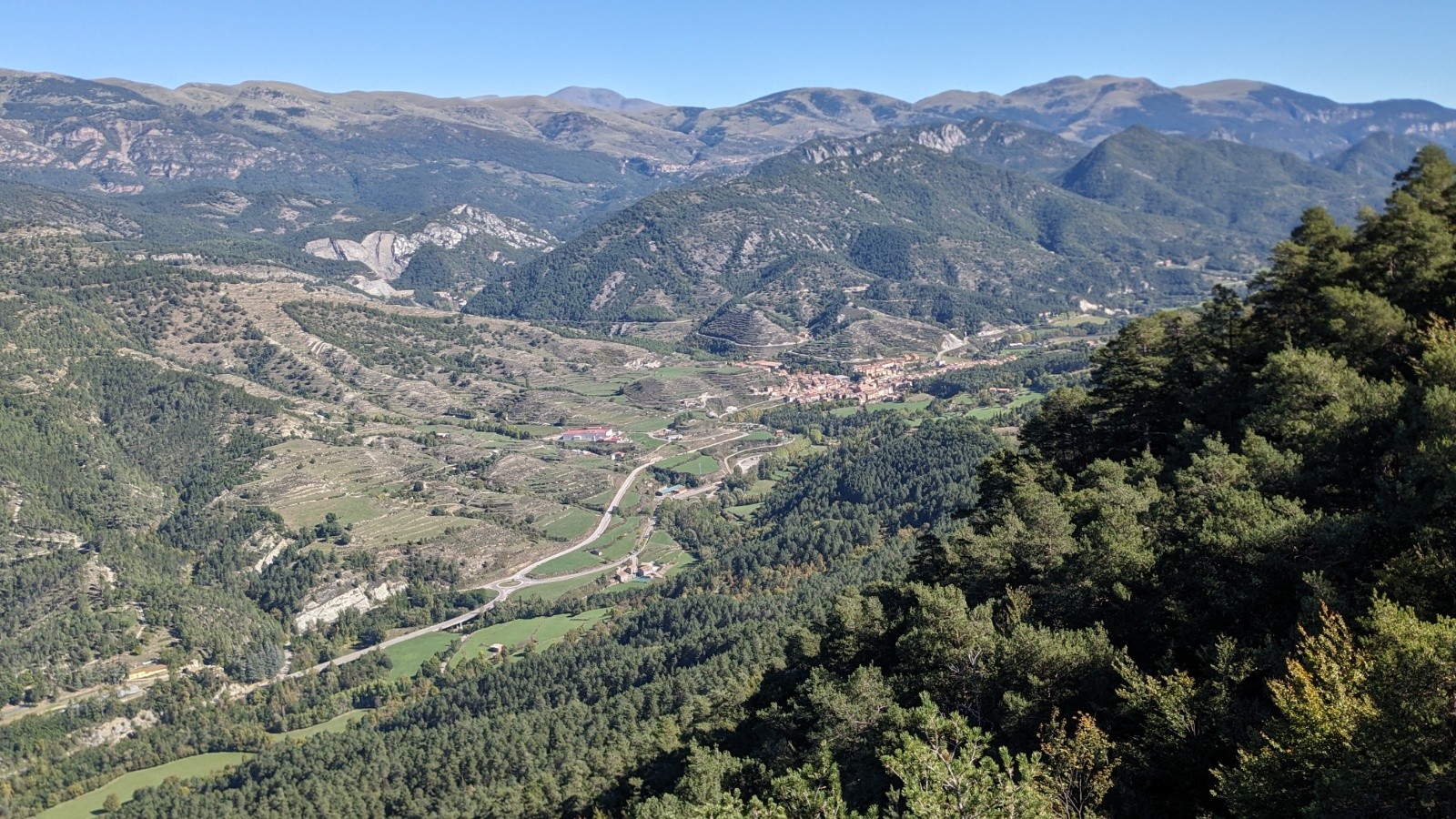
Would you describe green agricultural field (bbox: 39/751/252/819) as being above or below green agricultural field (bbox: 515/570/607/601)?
below

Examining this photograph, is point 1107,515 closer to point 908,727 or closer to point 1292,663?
point 908,727

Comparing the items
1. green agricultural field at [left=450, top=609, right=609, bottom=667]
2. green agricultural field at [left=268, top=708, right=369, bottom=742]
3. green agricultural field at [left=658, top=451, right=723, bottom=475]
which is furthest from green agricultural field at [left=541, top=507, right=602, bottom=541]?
green agricultural field at [left=268, top=708, right=369, bottom=742]

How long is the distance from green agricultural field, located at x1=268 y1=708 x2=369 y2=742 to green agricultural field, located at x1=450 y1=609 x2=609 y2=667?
43.8ft

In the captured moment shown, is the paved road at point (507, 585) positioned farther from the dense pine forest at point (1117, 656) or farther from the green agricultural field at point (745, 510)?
the green agricultural field at point (745, 510)

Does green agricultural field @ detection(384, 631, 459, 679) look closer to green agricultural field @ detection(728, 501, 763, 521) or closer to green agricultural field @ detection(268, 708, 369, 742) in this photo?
green agricultural field @ detection(268, 708, 369, 742)

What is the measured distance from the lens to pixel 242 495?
16288 centimetres

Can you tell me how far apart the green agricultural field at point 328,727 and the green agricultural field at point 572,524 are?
53.2 metres

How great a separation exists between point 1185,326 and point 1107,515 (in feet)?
114

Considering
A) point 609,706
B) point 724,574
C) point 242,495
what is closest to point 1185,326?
point 609,706

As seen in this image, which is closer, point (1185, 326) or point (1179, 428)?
point (1179, 428)

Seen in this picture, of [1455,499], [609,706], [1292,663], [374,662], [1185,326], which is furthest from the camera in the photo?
[374,662]

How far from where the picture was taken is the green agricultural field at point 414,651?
120500 millimetres

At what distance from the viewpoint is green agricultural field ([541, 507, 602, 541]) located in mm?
160500

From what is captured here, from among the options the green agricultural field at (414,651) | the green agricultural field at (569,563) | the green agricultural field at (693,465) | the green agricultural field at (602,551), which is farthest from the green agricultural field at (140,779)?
the green agricultural field at (693,465)
